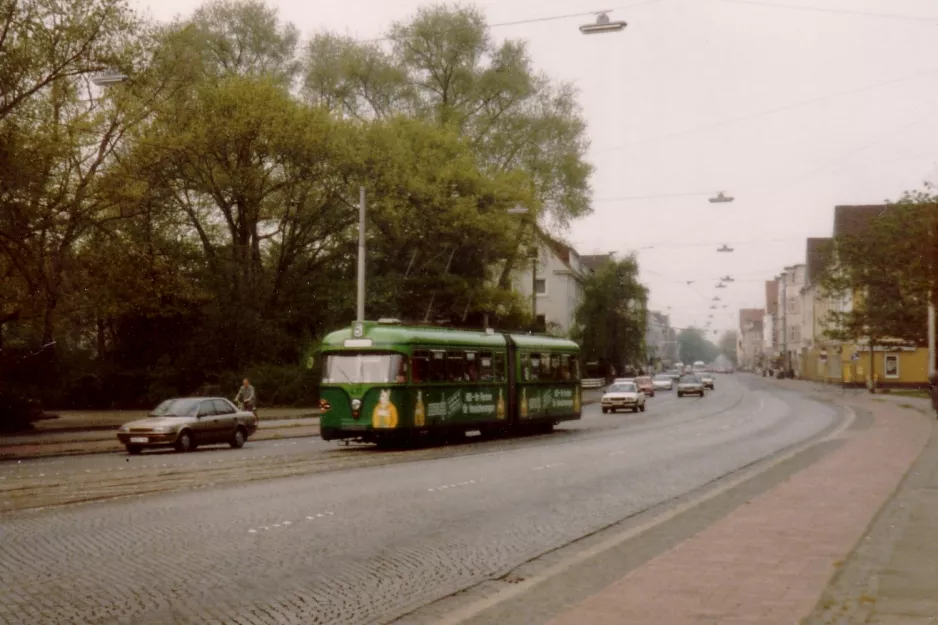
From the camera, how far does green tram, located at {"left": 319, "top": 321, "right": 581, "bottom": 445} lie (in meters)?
26.1

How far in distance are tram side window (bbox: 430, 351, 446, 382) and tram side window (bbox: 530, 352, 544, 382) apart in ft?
19.4

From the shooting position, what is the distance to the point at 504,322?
193 ft

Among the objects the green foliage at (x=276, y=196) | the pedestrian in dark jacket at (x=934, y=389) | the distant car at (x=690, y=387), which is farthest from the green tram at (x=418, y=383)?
the distant car at (x=690, y=387)

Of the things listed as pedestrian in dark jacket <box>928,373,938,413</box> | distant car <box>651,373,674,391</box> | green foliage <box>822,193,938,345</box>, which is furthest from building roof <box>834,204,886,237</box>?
pedestrian in dark jacket <box>928,373,938,413</box>

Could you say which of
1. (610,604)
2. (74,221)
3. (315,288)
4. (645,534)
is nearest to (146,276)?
(74,221)

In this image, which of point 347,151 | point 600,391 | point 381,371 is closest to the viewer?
point 381,371

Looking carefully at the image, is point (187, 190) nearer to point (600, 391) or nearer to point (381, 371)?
point (381, 371)

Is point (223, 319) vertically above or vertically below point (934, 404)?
above

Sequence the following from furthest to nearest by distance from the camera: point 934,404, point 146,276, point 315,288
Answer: point 315,288 < point 934,404 < point 146,276

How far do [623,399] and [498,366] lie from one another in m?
22.6

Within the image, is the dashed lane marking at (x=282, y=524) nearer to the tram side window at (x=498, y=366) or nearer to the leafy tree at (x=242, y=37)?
the tram side window at (x=498, y=366)

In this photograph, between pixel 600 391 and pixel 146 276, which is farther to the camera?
pixel 600 391

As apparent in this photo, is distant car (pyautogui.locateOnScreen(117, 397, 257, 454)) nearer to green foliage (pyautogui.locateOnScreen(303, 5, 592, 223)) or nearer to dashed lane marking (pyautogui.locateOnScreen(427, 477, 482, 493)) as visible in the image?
dashed lane marking (pyautogui.locateOnScreen(427, 477, 482, 493))

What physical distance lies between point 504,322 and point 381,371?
108 feet
